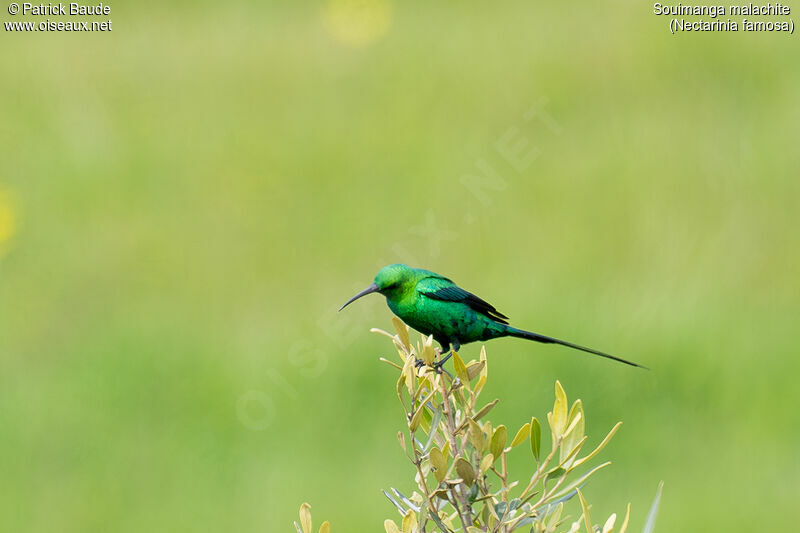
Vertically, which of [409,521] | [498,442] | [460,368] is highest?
[460,368]

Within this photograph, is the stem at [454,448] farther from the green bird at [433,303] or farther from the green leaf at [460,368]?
the green bird at [433,303]

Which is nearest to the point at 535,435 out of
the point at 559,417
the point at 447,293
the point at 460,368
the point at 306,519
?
the point at 559,417

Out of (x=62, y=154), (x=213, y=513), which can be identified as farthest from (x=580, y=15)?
(x=213, y=513)

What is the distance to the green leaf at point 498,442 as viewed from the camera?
1.41m

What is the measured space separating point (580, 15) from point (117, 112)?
3540 millimetres

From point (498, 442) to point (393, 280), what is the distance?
648mm

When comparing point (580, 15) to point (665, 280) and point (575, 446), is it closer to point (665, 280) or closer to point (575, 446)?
point (665, 280)

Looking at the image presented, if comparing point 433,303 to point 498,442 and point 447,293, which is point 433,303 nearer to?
point 447,293

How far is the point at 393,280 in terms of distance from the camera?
2.01 metres

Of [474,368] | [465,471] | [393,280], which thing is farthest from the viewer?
[393,280]

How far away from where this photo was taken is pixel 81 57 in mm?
7062

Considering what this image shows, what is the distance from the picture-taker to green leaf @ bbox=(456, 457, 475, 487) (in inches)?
54.8

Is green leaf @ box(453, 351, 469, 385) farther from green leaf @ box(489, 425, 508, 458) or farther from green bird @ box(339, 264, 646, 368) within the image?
green bird @ box(339, 264, 646, 368)

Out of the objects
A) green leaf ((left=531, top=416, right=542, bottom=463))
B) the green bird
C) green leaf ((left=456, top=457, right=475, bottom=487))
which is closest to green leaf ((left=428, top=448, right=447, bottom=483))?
green leaf ((left=456, top=457, right=475, bottom=487))
